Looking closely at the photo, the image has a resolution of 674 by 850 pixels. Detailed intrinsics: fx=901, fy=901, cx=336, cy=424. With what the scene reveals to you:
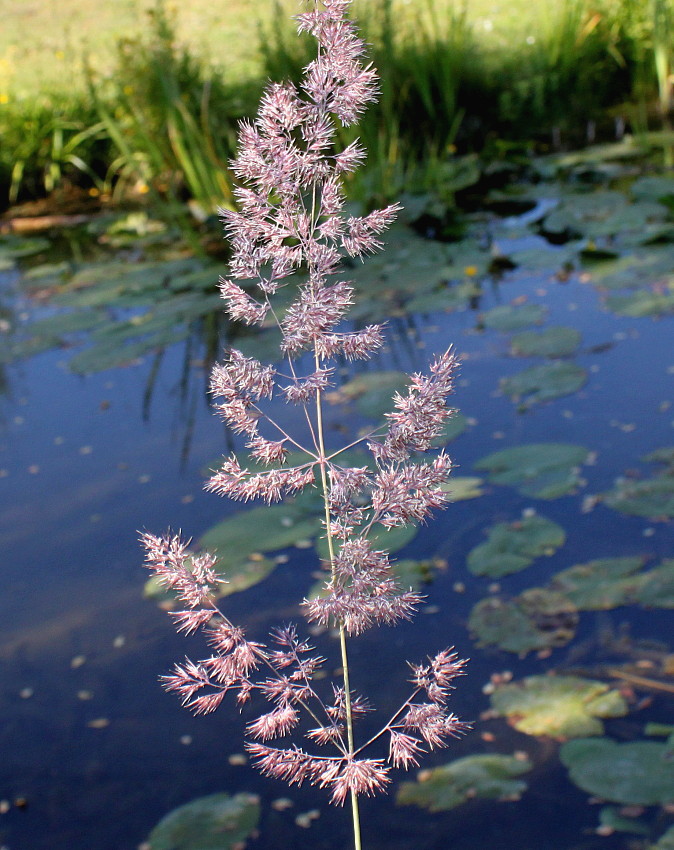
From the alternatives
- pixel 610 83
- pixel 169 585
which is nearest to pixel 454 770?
pixel 169 585

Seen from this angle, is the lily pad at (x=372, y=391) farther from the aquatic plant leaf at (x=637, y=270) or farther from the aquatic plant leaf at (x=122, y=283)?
the aquatic plant leaf at (x=122, y=283)

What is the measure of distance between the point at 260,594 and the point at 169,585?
204 centimetres

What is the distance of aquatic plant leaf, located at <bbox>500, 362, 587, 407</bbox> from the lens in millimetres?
4102

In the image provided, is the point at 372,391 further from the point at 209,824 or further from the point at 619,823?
the point at 619,823

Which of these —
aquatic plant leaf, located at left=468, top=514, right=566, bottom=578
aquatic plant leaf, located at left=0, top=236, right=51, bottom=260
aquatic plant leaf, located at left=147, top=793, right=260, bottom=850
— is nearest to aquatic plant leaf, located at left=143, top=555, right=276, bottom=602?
aquatic plant leaf, located at left=468, top=514, right=566, bottom=578

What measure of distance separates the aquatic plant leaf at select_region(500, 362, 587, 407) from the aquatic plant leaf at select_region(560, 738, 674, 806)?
6.66ft

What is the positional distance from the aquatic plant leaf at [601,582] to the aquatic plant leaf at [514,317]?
6.68 feet

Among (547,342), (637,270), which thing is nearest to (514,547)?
(547,342)

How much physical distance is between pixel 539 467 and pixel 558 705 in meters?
1.25

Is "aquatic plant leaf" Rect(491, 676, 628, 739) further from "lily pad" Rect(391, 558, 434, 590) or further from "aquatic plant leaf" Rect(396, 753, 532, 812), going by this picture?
"lily pad" Rect(391, 558, 434, 590)

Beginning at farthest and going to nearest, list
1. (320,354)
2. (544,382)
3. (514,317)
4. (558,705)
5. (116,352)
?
(116,352) < (514,317) < (544,382) < (558,705) < (320,354)

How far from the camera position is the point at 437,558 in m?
3.22

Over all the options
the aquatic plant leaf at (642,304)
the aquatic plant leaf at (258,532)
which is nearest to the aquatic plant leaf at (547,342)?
the aquatic plant leaf at (642,304)

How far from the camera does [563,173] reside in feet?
24.1
